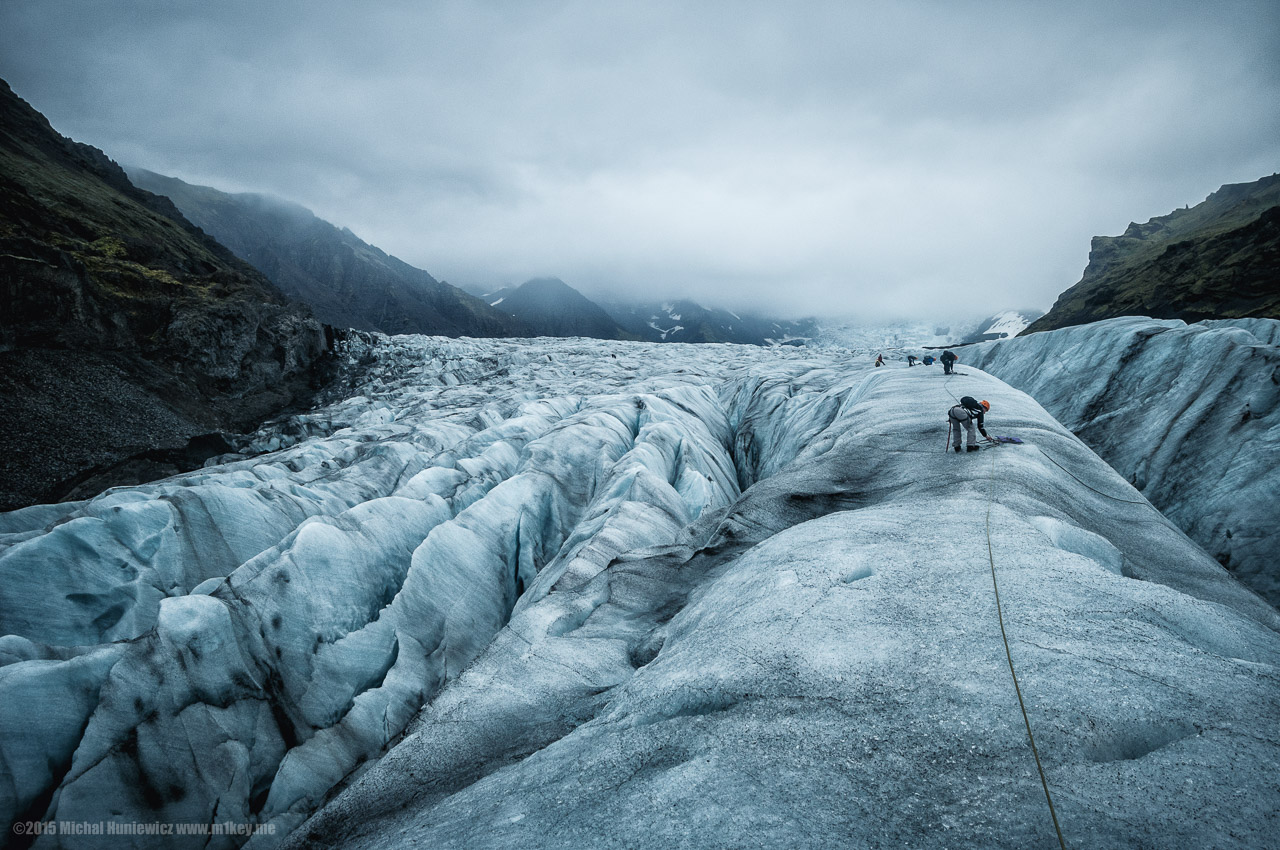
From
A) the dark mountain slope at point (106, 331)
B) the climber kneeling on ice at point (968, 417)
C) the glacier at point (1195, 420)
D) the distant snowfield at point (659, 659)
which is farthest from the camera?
the dark mountain slope at point (106, 331)

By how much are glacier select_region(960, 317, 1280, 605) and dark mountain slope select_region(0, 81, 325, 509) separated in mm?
42597

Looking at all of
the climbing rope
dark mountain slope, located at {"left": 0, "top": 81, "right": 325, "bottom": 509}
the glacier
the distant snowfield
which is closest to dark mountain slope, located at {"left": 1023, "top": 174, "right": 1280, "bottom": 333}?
the glacier

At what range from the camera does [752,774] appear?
13.0ft

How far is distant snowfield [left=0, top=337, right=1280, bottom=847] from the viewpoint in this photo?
367cm

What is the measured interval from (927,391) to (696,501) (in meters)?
10.4

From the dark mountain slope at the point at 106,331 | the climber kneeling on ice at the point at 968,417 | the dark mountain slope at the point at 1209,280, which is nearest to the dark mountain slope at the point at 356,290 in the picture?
the dark mountain slope at the point at 106,331

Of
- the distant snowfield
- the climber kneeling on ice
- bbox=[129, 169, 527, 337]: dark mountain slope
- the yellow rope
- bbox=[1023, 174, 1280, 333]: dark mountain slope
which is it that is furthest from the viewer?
bbox=[129, 169, 527, 337]: dark mountain slope

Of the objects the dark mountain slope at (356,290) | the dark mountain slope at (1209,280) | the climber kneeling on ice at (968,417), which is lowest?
the climber kneeling on ice at (968,417)

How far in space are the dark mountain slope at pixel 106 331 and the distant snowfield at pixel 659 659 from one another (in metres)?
13.5

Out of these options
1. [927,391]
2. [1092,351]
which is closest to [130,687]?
[927,391]

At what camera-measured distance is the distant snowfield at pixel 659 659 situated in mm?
3668

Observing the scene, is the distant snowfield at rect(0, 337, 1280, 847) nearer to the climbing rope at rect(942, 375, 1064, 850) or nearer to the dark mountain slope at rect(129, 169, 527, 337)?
the climbing rope at rect(942, 375, 1064, 850)

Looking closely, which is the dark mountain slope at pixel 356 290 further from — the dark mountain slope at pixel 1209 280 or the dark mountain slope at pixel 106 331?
the dark mountain slope at pixel 1209 280

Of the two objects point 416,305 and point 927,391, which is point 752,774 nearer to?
point 927,391
